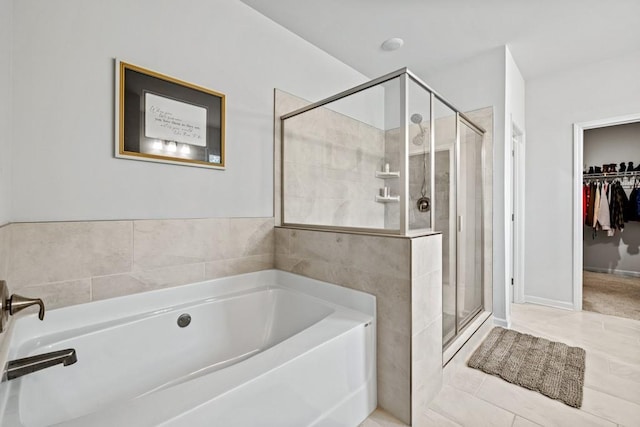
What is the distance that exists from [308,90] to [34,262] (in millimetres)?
2160

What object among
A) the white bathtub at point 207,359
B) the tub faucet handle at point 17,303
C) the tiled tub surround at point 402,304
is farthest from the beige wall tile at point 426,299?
the tub faucet handle at point 17,303

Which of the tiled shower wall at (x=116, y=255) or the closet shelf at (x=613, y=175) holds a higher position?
the closet shelf at (x=613, y=175)

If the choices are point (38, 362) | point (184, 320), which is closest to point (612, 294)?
point (184, 320)

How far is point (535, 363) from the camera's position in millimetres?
1941

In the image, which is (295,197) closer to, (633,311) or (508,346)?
(508,346)

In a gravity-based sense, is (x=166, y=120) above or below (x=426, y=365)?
above

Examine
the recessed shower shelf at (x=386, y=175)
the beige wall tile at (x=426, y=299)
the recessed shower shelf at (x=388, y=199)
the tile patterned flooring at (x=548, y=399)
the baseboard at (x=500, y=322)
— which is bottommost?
the tile patterned flooring at (x=548, y=399)

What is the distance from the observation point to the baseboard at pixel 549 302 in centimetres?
297

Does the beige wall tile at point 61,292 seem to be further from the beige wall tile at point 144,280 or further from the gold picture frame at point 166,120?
the gold picture frame at point 166,120

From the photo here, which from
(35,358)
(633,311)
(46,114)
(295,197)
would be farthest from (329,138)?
→ (633,311)

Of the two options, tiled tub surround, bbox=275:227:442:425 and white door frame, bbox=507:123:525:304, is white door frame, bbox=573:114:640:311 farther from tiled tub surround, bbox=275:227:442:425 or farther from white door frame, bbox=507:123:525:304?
tiled tub surround, bbox=275:227:442:425

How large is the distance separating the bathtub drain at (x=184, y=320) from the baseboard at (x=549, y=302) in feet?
11.3

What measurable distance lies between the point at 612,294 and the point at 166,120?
5.02 meters

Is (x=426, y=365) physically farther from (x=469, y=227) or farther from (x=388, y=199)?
(x=469, y=227)
